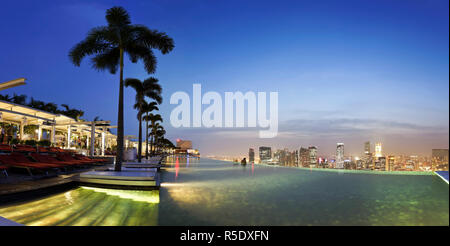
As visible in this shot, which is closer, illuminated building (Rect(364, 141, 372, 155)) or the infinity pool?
the infinity pool

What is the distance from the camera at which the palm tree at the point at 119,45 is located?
377 inches

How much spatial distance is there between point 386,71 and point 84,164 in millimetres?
15067

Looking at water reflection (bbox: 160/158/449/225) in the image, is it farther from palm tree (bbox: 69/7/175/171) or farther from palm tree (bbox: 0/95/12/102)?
palm tree (bbox: 0/95/12/102)

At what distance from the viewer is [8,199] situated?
5109 millimetres

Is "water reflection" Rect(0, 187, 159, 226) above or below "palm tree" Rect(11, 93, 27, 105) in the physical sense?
below

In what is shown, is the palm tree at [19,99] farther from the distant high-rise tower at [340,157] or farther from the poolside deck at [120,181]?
the distant high-rise tower at [340,157]

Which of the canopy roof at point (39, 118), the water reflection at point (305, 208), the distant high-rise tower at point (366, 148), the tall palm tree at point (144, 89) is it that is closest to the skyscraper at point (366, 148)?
the distant high-rise tower at point (366, 148)

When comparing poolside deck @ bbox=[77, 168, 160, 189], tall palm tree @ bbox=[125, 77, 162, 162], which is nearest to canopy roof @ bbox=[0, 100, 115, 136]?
tall palm tree @ bbox=[125, 77, 162, 162]

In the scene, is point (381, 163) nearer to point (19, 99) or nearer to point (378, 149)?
point (378, 149)

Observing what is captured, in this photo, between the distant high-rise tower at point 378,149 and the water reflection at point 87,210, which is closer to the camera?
the water reflection at point 87,210

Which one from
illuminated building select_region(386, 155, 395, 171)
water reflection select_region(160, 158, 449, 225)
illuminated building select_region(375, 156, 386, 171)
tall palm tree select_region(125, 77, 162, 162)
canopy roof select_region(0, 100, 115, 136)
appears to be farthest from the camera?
tall palm tree select_region(125, 77, 162, 162)

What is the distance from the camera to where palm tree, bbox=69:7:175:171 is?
31.4 feet

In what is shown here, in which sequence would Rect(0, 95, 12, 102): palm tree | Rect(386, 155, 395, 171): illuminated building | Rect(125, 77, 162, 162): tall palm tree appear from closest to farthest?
Rect(386, 155, 395, 171): illuminated building, Rect(125, 77, 162, 162): tall palm tree, Rect(0, 95, 12, 102): palm tree
